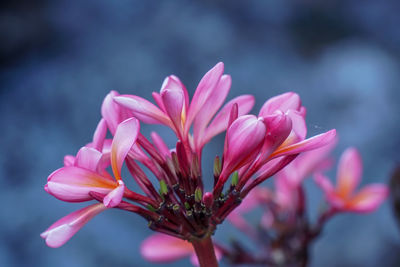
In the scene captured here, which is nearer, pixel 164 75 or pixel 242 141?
pixel 242 141

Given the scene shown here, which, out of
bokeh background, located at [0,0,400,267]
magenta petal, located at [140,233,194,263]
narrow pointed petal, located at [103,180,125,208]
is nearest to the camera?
narrow pointed petal, located at [103,180,125,208]

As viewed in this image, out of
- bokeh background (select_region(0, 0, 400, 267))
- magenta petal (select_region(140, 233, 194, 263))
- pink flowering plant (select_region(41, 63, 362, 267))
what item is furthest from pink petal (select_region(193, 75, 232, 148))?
bokeh background (select_region(0, 0, 400, 267))

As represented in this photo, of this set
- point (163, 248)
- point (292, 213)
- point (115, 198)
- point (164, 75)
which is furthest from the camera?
point (164, 75)

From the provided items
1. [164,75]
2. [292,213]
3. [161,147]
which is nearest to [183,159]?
[161,147]

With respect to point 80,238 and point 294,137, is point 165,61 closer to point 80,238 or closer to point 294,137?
point 80,238

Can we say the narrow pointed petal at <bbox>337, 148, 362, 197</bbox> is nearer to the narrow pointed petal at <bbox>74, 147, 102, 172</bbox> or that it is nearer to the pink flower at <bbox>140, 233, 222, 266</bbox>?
the pink flower at <bbox>140, 233, 222, 266</bbox>

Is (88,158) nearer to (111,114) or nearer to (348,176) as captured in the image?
(111,114)

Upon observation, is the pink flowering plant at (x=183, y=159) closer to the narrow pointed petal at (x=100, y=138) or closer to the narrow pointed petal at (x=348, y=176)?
the narrow pointed petal at (x=100, y=138)
